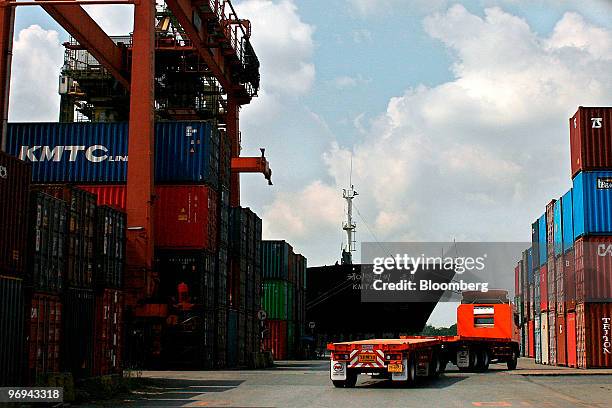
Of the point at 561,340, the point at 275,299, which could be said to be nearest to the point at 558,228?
the point at 561,340

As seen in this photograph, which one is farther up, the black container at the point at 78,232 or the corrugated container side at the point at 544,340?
the black container at the point at 78,232

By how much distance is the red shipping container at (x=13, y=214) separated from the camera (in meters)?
18.1

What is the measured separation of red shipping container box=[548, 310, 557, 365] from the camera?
128 feet

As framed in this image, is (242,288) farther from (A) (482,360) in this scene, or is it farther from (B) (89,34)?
(B) (89,34)

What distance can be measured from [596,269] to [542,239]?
37.9 feet

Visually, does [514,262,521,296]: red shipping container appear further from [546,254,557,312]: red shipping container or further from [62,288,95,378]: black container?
[62,288,95,378]: black container

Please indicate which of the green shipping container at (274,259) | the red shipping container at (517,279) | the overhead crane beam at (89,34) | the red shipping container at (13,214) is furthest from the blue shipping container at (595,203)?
the red shipping container at (517,279)

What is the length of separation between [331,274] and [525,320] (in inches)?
722

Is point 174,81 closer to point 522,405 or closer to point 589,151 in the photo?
point 589,151

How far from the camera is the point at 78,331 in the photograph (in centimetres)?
2184

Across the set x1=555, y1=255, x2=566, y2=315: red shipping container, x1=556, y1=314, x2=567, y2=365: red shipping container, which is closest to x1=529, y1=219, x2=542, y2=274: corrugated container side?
x1=555, y1=255, x2=566, y2=315: red shipping container

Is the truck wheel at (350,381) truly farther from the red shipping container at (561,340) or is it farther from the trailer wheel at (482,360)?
the red shipping container at (561,340)

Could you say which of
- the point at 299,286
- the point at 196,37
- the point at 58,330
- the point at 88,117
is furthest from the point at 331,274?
the point at 58,330

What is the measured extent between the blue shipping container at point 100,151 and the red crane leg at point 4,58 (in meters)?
7.45
